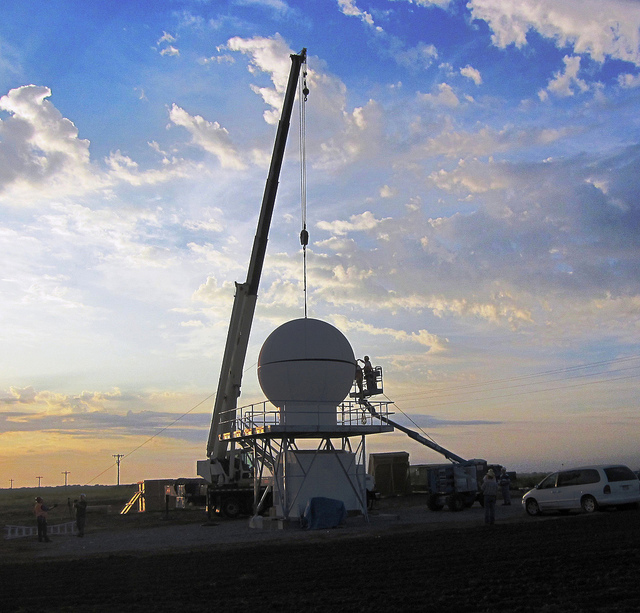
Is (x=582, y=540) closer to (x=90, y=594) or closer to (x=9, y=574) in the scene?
(x=90, y=594)

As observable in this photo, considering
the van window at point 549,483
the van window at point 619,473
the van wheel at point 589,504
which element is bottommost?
the van wheel at point 589,504

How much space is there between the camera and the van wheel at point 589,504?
22.8m

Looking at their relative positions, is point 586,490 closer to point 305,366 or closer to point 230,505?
point 305,366

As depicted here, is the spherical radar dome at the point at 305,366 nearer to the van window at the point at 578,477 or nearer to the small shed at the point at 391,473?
the van window at the point at 578,477

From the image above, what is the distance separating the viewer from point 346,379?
91.5 feet

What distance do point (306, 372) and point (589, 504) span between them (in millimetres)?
11098

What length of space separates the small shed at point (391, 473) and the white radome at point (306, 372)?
17696 millimetres

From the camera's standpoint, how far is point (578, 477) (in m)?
23.6

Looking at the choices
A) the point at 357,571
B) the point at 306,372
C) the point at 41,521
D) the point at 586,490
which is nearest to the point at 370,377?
the point at 306,372

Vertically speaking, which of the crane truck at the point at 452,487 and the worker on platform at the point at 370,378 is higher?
the worker on platform at the point at 370,378

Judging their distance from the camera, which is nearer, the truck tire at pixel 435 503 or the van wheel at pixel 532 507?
the van wheel at pixel 532 507

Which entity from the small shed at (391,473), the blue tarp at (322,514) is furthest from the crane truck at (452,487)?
the small shed at (391,473)

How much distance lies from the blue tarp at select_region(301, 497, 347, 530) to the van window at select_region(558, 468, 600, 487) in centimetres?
787

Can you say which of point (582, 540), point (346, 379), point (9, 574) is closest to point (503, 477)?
point (346, 379)
